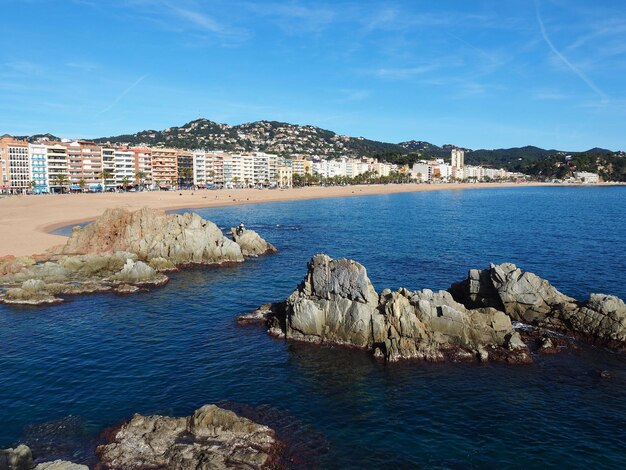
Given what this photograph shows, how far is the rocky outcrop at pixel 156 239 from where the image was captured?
154 feet

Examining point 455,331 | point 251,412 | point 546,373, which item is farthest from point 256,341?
point 546,373

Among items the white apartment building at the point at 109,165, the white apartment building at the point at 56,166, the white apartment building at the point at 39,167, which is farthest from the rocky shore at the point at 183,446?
the white apartment building at the point at 109,165

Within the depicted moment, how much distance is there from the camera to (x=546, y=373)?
72.0 feet

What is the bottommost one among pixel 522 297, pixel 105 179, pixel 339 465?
pixel 339 465

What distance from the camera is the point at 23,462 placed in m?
14.8

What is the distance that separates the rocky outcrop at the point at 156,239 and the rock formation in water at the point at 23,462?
31044 mm

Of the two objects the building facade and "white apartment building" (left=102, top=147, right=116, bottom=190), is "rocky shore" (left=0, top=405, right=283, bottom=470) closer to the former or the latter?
the building facade

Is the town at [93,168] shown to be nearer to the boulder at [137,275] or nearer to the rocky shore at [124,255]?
the rocky shore at [124,255]

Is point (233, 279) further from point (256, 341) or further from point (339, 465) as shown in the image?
point (339, 465)

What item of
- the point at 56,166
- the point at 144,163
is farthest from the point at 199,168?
the point at 56,166

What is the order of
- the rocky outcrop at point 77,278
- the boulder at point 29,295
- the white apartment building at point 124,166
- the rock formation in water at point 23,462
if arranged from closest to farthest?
the rock formation in water at point 23,462
the boulder at point 29,295
the rocky outcrop at point 77,278
the white apartment building at point 124,166

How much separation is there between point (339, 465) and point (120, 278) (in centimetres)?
2798

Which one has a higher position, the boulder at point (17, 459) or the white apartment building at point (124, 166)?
the white apartment building at point (124, 166)

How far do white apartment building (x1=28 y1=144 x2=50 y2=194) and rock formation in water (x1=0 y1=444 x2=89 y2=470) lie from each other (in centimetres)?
14229
